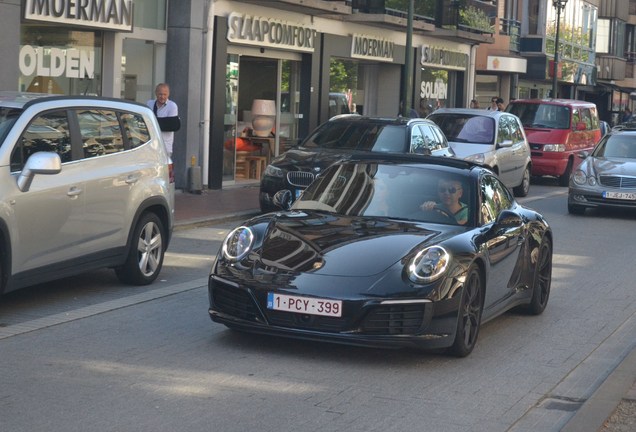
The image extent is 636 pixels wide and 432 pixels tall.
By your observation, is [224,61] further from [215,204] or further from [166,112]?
[166,112]

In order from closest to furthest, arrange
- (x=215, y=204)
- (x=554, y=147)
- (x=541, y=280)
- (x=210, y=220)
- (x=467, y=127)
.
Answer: (x=541, y=280), (x=210, y=220), (x=215, y=204), (x=467, y=127), (x=554, y=147)

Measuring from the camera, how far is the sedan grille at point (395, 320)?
7.70 metres

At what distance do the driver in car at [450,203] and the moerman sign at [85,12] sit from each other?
32.6 feet

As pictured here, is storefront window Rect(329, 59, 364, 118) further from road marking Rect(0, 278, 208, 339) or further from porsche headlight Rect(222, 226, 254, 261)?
porsche headlight Rect(222, 226, 254, 261)

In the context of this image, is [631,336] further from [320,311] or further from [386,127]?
[386,127]

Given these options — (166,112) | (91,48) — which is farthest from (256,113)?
(166,112)

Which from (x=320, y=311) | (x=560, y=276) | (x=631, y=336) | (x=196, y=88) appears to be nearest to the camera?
(x=320, y=311)

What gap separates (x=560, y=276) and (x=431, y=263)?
541cm

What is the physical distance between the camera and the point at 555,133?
93.3ft

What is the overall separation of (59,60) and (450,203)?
1133 centimetres

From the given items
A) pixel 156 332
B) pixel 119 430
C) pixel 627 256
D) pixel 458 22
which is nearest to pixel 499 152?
pixel 627 256

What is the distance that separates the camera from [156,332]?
8797 mm

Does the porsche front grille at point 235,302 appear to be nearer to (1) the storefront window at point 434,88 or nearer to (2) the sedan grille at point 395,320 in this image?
(2) the sedan grille at point 395,320

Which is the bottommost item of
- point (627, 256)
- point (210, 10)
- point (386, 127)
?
point (627, 256)
